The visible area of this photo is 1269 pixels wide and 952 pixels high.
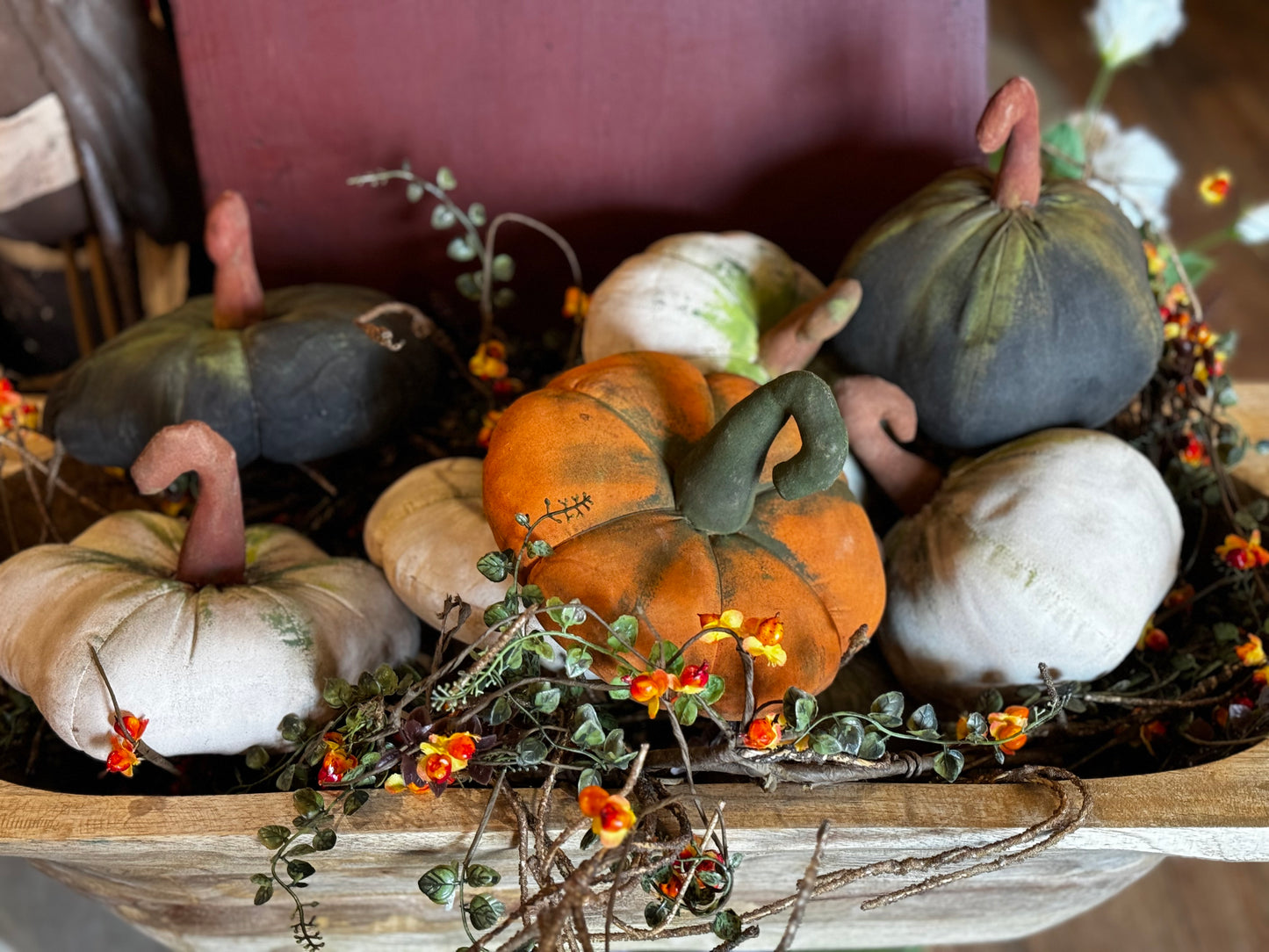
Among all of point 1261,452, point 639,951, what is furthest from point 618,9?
point 639,951

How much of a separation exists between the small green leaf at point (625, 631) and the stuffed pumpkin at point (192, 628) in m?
0.22

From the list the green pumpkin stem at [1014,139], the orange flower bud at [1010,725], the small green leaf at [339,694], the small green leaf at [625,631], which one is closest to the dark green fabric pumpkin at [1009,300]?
the green pumpkin stem at [1014,139]

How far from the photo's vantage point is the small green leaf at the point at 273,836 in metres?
0.58

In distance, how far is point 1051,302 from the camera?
2.45ft

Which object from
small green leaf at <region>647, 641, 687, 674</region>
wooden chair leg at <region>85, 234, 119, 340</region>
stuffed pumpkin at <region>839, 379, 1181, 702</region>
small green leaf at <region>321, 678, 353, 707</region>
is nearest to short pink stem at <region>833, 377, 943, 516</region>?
stuffed pumpkin at <region>839, 379, 1181, 702</region>

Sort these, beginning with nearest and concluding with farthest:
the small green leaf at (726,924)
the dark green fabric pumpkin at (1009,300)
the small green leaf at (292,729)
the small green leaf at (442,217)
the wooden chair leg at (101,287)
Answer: the small green leaf at (726,924) → the small green leaf at (292,729) → the dark green fabric pumpkin at (1009,300) → the small green leaf at (442,217) → the wooden chair leg at (101,287)

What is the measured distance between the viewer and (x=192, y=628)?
0.66 m

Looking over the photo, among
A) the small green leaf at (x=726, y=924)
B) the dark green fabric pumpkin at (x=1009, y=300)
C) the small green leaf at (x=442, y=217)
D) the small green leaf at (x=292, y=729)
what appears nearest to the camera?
the small green leaf at (x=726, y=924)

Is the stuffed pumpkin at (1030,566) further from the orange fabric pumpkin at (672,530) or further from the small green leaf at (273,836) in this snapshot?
the small green leaf at (273,836)

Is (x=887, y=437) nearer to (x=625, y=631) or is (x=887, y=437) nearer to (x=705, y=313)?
(x=705, y=313)

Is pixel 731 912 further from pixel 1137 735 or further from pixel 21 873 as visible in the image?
pixel 21 873

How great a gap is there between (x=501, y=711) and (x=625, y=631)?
97 millimetres

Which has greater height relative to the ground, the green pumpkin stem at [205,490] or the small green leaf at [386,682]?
the green pumpkin stem at [205,490]

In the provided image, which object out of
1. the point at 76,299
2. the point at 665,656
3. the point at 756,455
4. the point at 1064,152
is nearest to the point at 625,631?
the point at 665,656
